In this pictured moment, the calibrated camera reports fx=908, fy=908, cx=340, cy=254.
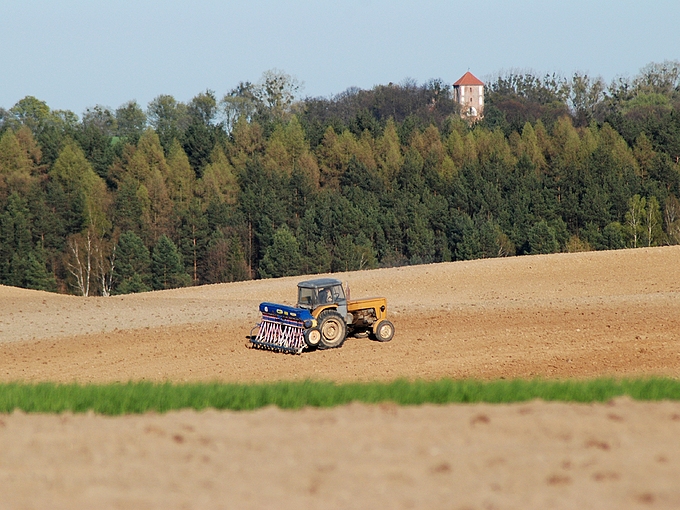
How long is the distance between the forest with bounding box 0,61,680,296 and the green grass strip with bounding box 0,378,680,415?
4950cm

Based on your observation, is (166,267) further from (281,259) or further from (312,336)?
(312,336)

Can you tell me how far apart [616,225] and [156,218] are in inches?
1349

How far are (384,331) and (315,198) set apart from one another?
2035 inches

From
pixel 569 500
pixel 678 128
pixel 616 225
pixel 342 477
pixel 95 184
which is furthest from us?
pixel 678 128

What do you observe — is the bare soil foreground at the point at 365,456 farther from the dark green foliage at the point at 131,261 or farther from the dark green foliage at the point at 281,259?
the dark green foliage at the point at 131,261

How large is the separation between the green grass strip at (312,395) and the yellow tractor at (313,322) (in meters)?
8.19

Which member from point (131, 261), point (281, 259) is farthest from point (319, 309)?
point (131, 261)

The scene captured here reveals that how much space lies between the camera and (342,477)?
749cm

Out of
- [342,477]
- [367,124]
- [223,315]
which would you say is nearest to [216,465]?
[342,477]

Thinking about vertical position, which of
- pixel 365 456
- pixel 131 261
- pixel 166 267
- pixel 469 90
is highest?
pixel 469 90

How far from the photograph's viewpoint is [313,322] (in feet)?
64.0

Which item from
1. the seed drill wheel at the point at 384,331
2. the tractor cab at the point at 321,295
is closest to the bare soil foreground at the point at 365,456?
the tractor cab at the point at 321,295

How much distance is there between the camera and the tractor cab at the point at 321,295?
782 inches

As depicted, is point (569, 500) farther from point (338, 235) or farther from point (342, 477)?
point (338, 235)
